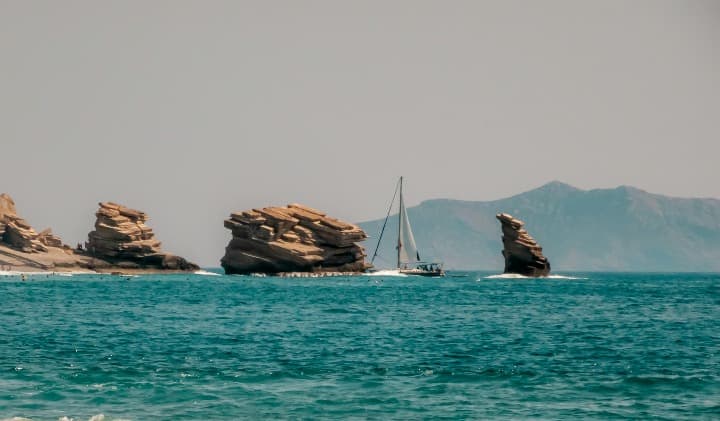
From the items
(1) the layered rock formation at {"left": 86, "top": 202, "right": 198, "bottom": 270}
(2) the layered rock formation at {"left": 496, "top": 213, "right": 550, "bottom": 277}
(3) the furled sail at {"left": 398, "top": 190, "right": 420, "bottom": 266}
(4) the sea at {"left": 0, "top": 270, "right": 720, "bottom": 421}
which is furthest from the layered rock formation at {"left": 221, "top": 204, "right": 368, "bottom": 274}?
(4) the sea at {"left": 0, "top": 270, "right": 720, "bottom": 421}

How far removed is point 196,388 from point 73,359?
33.2 ft

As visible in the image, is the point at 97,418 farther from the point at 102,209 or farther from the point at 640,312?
the point at 102,209

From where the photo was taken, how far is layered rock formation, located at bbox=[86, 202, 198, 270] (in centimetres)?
17362

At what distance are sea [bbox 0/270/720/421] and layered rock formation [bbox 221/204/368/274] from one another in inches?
3582

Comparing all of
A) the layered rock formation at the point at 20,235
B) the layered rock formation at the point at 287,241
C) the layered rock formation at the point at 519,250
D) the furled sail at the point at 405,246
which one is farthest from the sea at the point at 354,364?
the layered rock formation at the point at 20,235

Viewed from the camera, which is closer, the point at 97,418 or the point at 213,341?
the point at 97,418

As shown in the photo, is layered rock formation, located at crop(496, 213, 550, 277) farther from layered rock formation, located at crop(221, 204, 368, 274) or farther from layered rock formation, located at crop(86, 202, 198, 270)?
layered rock formation, located at crop(86, 202, 198, 270)

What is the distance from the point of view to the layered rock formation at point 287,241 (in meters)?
166

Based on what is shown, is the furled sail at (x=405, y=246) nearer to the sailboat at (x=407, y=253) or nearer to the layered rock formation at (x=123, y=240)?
the sailboat at (x=407, y=253)

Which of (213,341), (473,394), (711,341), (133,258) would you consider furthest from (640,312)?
(133,258)

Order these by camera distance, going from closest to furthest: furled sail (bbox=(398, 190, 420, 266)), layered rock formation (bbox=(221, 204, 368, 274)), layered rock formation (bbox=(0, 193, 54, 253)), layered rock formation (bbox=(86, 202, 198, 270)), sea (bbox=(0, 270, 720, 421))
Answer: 1. sea (bbox=(0, 270, 720, 421))
2. layered rock formation (bbox=(221, 204, 368, 274))
3. layered rock formation (bbox=(86, 202, 198, 270))
4. layered rock formation (bbox=(0, 193, 54, 253))
5. furled sail (bbox=(398, 190, 420, 266))

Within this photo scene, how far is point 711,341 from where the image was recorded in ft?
171

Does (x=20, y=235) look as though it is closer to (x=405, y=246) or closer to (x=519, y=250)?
(x=405, y=246)

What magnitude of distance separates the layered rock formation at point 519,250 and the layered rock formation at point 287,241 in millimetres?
27147
